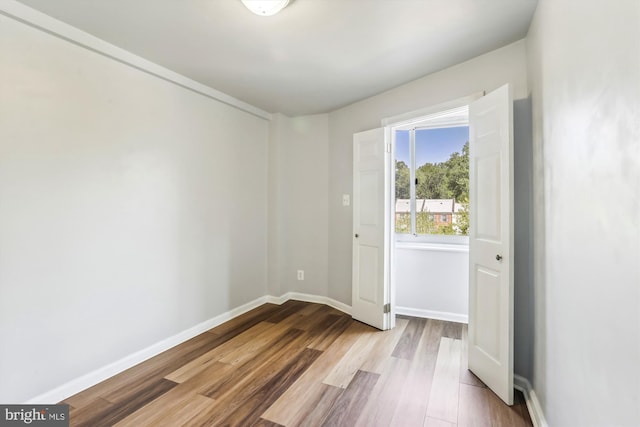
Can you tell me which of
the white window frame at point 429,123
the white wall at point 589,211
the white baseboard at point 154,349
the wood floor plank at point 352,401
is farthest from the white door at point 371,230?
the white wall at point 589,211

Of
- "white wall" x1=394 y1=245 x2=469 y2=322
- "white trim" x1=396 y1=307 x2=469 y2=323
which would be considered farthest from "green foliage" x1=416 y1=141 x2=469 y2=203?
"white trim" x1=396 y1=307 x2=469 y2=323

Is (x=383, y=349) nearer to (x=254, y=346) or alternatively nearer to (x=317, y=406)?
(x=317, y=406)

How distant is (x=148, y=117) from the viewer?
97.7 inches

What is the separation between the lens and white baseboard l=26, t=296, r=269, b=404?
191 cm

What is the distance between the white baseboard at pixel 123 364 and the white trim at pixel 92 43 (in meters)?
2.29

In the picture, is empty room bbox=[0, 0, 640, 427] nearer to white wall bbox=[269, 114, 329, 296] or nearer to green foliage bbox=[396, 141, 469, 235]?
green foliage bbox=[396, 141, 469, 235]

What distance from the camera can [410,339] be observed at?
2.85 m

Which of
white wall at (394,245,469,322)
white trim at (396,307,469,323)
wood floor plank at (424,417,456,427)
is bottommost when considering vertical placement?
wood floor plank at (424,417,456,427)

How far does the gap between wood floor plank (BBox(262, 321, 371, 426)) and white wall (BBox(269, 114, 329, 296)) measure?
1.34 m

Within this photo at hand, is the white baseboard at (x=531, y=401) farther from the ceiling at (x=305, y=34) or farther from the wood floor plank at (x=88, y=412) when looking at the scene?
the wood floor plank at (x=88, y=412)

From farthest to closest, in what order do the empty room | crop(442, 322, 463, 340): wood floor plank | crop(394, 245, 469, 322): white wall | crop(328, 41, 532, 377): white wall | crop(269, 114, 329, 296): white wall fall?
crop(269, 114, 329, 296): white wall
crop(394, 245, 469, 322): white wall
crop(442, 322, 463, 340): wood floor plank
crop(328, 41, 532, 377): white wall
the empty room

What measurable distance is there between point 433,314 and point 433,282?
1.20 feet

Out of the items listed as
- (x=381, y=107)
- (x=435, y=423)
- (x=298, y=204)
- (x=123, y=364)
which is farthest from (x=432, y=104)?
(x=123, y=364)

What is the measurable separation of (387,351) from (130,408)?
1.94 meters
